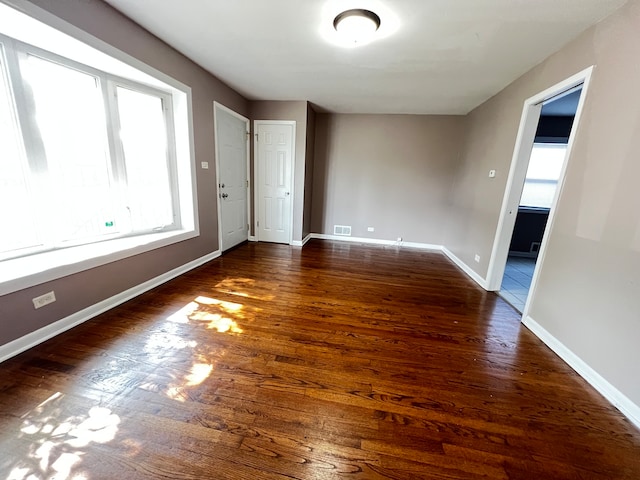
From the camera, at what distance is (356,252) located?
180 inches

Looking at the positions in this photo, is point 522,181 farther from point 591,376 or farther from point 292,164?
point 292,164

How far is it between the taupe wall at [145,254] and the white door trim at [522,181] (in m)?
3.76

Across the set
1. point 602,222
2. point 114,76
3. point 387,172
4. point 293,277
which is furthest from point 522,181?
point 114,76

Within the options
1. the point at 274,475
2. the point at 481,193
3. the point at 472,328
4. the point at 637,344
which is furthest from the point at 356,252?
the point at 274,475

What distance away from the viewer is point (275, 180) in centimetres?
455

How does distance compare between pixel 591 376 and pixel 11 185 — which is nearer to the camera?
pixel 591 376

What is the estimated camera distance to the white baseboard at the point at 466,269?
3.26 m

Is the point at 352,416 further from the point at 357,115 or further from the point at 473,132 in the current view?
the point at 357,115

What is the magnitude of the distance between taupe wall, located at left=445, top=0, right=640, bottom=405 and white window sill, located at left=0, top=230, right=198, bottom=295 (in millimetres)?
3812

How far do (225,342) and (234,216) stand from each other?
2.80 metres

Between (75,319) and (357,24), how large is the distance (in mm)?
3230

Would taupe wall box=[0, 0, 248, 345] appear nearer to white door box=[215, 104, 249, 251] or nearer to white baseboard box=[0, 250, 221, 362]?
white baseboard box=[0, 250, 221, 362]

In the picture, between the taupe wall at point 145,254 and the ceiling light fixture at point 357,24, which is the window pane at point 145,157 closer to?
the taupe wall at point 145,254

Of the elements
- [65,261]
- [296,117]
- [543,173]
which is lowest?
[65,261]
